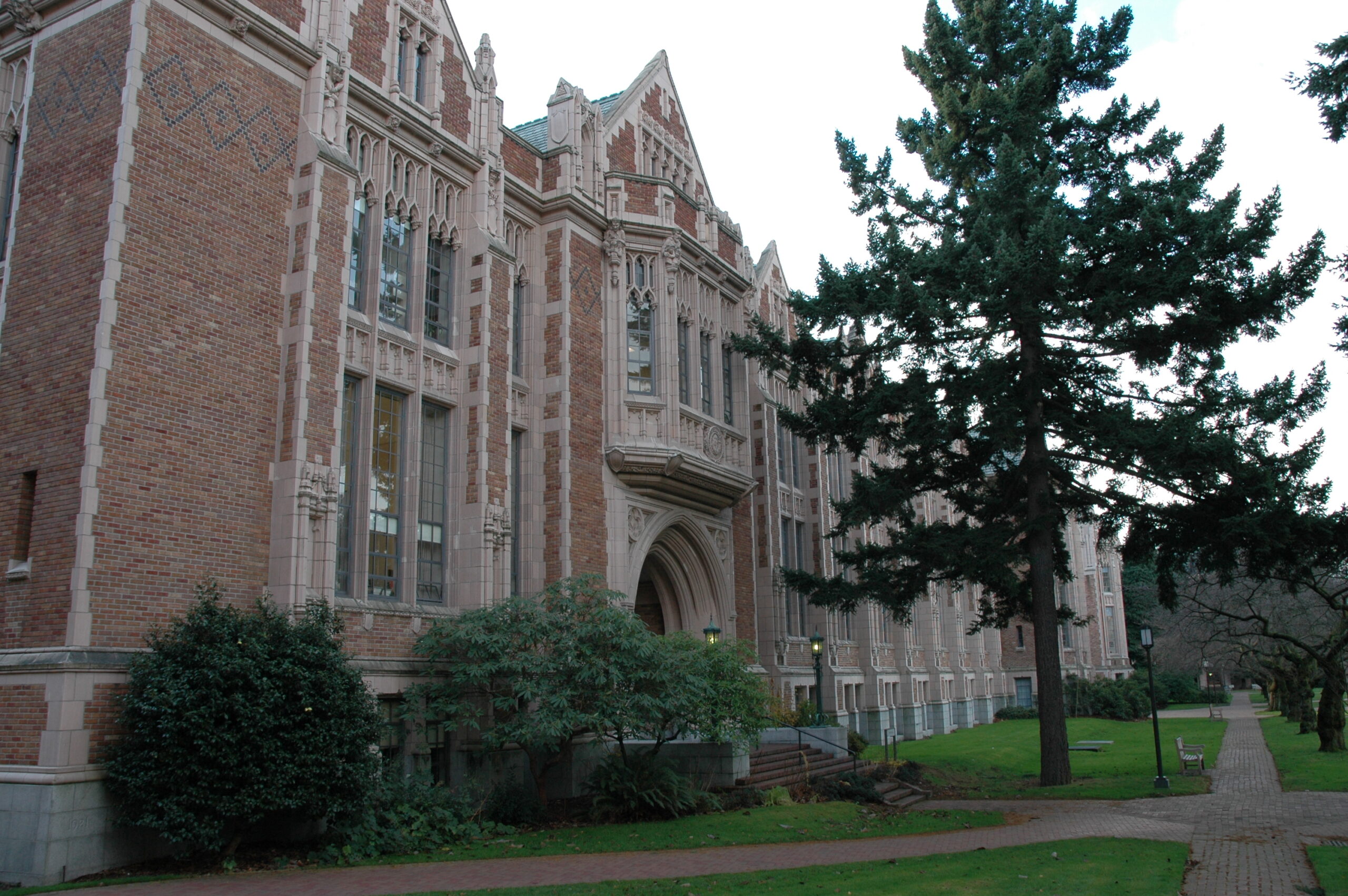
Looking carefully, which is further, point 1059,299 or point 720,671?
Result: point 1059,299

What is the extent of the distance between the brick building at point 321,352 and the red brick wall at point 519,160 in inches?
3.0

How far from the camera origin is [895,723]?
37875 mm

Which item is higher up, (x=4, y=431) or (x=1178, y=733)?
(x=4, y=431)

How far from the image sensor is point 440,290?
739 inches

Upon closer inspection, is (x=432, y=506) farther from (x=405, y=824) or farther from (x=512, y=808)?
(x=405, y=824)

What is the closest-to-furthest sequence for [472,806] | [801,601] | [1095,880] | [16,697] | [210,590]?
[1095,880] → [16,697] → [210,590] → [472,806] → [801,601]

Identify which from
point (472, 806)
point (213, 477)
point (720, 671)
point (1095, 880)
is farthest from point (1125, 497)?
point (213, 477)

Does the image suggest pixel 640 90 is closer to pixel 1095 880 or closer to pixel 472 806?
pixel 472 806

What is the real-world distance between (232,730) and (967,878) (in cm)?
848

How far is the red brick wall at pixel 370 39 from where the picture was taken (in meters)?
17.0

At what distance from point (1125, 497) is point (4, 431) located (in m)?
19.8

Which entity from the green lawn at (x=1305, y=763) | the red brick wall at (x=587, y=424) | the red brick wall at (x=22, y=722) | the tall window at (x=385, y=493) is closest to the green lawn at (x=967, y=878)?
the red brick wall at (x=22, y=722)

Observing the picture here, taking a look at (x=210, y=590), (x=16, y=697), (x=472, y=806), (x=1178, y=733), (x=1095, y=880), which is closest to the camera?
(x=1095, y=880)

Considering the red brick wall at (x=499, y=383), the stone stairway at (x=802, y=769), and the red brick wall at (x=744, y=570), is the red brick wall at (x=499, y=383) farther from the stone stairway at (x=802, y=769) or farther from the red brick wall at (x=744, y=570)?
the red brick wall at (x=744, y=570)
